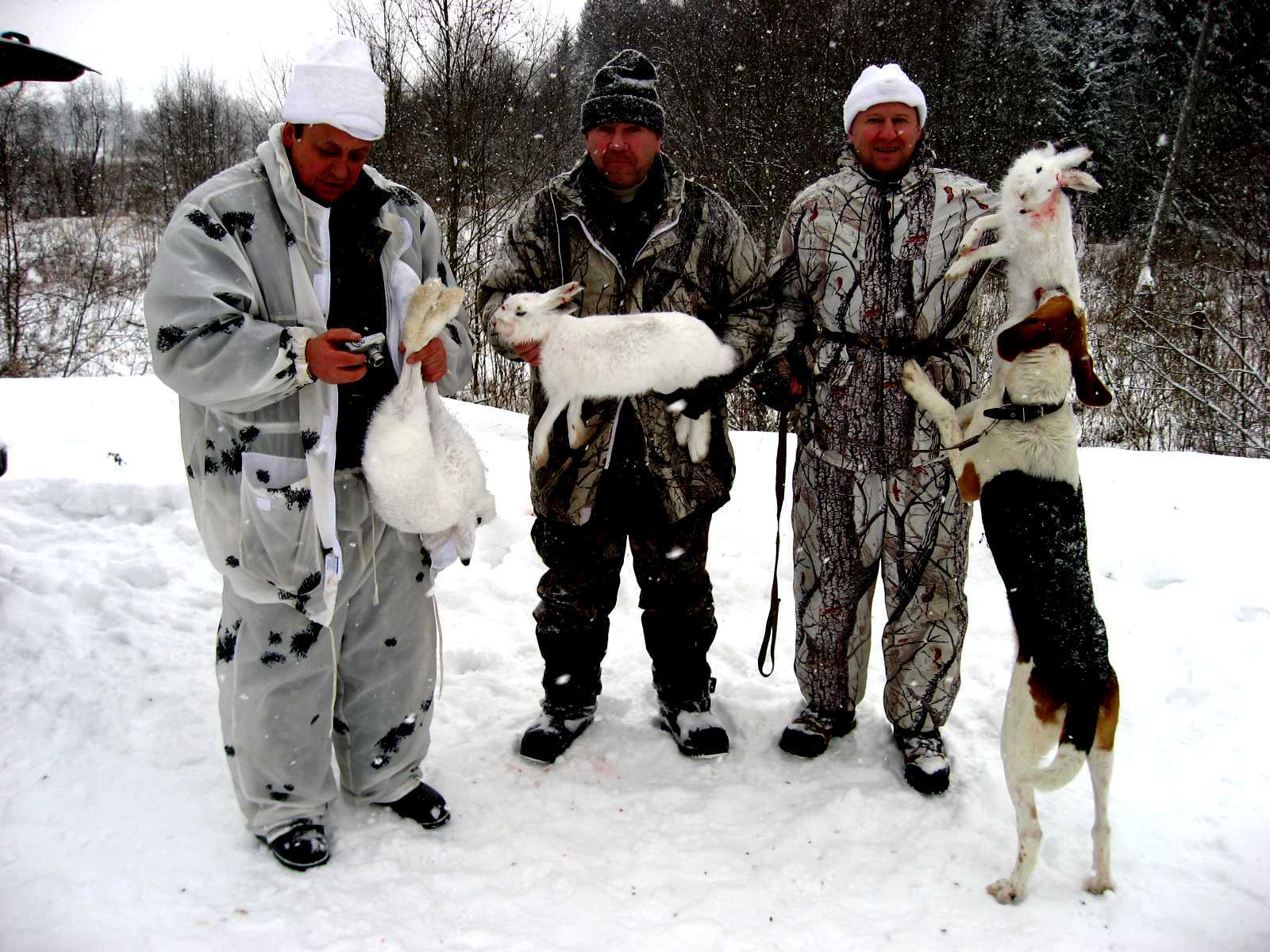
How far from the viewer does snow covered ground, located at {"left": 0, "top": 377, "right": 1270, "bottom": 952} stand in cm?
235

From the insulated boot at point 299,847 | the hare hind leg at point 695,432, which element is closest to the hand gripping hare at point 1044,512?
the hare hind leg at point 695,432

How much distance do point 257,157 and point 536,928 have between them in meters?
2.44

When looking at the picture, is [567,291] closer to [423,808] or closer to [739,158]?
[423,808]

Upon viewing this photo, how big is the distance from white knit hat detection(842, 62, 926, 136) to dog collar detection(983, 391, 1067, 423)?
1.06 metres

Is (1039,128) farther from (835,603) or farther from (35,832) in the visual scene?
(35,832)

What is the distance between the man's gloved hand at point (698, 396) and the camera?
9.45ft

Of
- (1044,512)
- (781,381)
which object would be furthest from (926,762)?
(781,381)

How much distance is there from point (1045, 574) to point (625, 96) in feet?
6.96

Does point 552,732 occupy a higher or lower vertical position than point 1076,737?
lower

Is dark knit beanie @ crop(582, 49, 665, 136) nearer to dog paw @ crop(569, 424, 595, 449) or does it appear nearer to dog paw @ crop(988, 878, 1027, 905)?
dog paw @ crop(569, 424, 595, 449)

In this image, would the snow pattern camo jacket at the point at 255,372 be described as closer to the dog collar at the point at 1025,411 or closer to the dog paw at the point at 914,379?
the dog paw at the point at 914,379

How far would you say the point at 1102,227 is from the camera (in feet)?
65.6

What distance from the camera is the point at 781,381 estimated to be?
3.05 metres

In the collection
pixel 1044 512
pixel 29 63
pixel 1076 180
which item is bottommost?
pixel 1044 512
